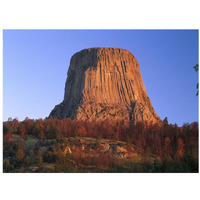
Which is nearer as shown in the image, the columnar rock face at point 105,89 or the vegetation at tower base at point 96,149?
the vegetation at tower base at point 96,149

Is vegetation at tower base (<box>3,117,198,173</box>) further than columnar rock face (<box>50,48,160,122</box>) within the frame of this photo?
No

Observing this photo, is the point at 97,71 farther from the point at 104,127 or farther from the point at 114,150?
the point at 114,150

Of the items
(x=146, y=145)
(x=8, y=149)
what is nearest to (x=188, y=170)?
(x=146, y=145)

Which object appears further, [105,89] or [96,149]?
[105,89]

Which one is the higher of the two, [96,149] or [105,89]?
[105,89]
